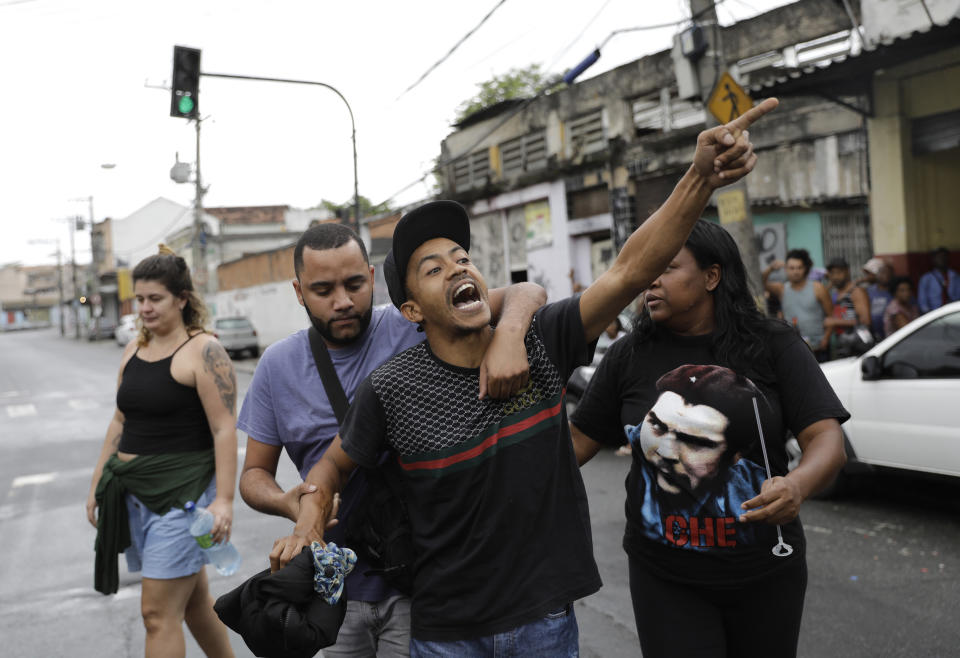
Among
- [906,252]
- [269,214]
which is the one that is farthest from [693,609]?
[269,214]

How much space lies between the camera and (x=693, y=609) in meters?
2.37

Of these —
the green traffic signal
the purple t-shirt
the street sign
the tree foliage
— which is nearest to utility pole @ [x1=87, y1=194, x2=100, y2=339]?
the tree foliage

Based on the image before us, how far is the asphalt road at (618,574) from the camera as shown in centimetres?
418

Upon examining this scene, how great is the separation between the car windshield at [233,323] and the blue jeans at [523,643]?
2664 centimetres

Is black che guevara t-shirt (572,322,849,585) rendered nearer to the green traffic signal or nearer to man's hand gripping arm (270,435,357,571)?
man's hand gripping arm (270,435,357,571)

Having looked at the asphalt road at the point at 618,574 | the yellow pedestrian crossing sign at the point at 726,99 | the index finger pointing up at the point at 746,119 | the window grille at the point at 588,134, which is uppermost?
the window grille at the point at 588,134

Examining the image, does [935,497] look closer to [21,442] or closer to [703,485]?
[703,485]

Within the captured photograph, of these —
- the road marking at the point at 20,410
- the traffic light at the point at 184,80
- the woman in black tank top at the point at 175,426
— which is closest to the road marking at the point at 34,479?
the traffic light at the point at 184,80

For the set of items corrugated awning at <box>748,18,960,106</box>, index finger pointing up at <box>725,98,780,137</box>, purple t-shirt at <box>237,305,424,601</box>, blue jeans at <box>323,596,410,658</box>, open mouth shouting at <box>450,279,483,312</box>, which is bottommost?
blue jeans at <box>323,596,410,658</box>

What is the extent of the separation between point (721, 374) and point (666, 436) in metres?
0.24

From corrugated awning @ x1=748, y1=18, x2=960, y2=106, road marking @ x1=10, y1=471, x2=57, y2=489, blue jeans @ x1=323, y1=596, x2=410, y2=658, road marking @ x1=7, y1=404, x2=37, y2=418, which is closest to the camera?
blue jeans @ x1=323, y1=596, x2=410, y2=658

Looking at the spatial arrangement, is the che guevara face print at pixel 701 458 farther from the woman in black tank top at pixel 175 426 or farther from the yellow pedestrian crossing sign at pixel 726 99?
the yellow pedestrian crossing sign at pixel 726 99

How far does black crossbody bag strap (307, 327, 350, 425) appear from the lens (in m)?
2.40

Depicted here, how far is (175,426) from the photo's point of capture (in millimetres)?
3588
